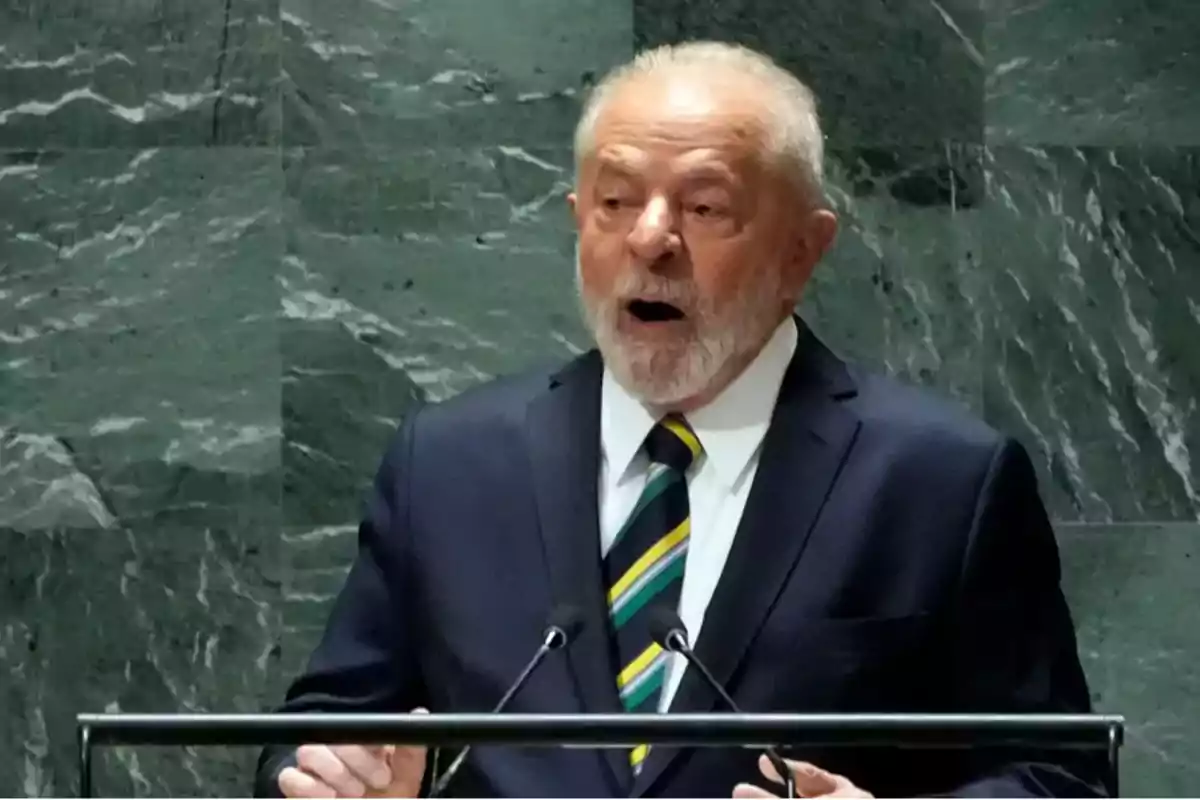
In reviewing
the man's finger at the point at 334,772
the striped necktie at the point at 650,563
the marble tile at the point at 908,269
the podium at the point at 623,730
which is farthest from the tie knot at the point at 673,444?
the podium at the point at 623,730

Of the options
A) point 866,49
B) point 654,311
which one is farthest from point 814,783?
point 866,49

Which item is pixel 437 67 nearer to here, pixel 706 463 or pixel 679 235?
pixel 679 235

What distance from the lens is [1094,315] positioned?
7.56 ft

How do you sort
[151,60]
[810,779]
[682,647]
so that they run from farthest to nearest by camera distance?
[151,60]
[810,779]
[682,647]

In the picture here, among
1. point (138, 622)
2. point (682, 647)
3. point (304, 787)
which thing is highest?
point (682, 647)

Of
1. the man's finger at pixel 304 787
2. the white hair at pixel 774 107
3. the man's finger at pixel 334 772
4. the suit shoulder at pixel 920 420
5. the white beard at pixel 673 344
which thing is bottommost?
the man's finger at pixel 304 787

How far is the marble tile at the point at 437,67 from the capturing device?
2.25 m

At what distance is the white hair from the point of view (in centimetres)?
175

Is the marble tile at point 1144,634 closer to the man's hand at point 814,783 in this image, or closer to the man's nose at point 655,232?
the man's nose at point 655,232

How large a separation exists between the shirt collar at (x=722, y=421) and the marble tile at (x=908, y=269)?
0.54m

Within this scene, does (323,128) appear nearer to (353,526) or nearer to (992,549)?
(353,526)

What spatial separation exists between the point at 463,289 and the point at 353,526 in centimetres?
36

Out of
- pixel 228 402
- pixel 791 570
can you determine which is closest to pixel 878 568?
pixel 791 570

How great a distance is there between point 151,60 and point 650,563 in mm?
1070
